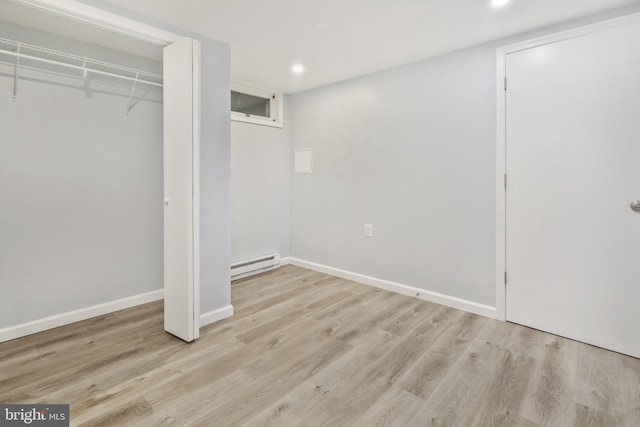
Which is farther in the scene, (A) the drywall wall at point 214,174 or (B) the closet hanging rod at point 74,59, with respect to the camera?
(A) the drywall wall at point 214,174

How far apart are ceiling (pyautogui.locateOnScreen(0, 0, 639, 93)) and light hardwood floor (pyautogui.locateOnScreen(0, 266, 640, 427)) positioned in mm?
2238

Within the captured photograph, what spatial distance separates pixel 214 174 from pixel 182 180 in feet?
1.19

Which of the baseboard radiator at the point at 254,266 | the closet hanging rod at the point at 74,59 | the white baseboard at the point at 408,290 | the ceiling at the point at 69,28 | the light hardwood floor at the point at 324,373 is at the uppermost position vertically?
the ceiling at the point at 69,28

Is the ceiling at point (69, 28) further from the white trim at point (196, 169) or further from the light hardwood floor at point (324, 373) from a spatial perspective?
the light hardwood floor at point (324, 373)

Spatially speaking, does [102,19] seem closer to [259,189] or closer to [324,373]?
[259,189]

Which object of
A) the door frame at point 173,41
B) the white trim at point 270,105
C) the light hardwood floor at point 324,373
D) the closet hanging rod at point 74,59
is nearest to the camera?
the light hardwood floor at point 324,373

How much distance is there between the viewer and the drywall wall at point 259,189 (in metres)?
3.69

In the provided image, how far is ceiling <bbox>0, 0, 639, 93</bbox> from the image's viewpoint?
2.08 m

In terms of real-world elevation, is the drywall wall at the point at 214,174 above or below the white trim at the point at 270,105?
below

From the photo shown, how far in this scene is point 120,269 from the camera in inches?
112

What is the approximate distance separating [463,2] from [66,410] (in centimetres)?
317

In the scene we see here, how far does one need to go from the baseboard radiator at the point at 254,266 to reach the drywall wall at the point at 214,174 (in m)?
0.95

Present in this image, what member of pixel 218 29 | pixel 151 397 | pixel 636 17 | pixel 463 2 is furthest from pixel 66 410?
pixel 636 17

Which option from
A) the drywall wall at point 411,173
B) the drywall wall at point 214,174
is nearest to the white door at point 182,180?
the drywall wall at point 214,174
